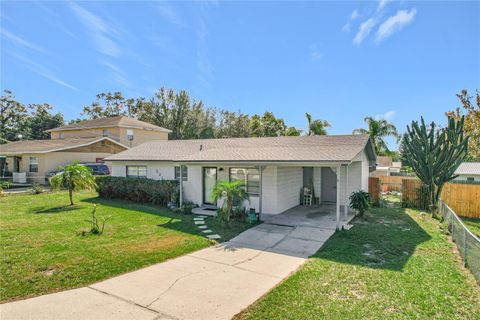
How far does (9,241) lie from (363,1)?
14188mm

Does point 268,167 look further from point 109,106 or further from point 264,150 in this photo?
point 109,106

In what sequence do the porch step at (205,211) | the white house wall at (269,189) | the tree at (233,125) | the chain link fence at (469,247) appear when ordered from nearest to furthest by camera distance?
the chain link fence at (469,247) < the white house wall at (269,189) < the porch step at (205,211) < the tree at (233,125)

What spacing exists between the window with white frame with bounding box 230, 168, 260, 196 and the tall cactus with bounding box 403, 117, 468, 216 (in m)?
8.10

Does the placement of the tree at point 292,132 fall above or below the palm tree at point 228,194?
above

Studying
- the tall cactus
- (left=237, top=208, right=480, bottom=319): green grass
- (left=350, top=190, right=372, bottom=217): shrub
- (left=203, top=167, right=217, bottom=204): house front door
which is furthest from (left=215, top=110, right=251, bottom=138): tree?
(left=237, top=208, right=480, bottom=319): green grass

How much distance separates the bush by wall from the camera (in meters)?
14.0

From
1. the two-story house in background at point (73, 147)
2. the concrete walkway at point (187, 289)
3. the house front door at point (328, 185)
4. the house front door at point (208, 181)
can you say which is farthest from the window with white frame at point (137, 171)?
the two-story house in background at point (73, 147)

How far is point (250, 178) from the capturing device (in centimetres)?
1233

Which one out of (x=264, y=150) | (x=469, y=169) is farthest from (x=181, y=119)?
(x=469, y=169)

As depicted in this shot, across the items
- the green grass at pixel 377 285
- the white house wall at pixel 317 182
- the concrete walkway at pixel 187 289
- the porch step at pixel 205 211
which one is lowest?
the concrete walkway at pixel 187 289

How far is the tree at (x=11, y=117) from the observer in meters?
44.2

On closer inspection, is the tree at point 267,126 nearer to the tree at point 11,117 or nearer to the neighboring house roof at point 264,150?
the neighboring house roof at point 264,150

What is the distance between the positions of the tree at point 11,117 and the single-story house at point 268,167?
40.0 metres

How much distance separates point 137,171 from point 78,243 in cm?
922
